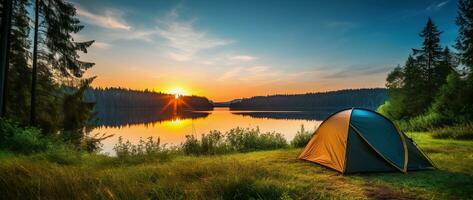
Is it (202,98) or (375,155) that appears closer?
(375,155)

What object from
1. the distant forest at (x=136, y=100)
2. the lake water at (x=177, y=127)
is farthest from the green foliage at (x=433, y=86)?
the distant forest at (x=136, y=100)

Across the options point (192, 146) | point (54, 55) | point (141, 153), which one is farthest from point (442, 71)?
point (54, 55)

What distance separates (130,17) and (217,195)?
1210cm

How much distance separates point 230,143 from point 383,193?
8370 millimetres

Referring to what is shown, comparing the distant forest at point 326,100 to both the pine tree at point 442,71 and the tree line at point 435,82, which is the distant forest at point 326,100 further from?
the pine tree at point 442,71

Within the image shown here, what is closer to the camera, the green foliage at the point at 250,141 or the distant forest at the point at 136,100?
the green foliage at the point at 250,141

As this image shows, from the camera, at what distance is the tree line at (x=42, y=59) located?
14.8 m

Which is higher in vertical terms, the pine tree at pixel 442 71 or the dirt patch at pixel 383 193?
the pine tree at pixel 442 71

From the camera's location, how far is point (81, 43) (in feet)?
52.5

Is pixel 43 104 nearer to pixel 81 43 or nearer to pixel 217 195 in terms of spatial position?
pixel 81 43

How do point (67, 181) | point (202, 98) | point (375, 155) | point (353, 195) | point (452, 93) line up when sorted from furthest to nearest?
point (202, 98) → point (452, 93) → point (375, 155) → point (353, 195) → point (67, 181)

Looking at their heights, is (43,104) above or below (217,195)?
above

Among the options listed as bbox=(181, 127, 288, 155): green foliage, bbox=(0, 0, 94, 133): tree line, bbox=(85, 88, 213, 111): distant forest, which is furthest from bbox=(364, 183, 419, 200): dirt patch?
bbox=(85, 88, 213, 111): distant forest

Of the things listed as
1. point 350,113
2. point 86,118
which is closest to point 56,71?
point 86,118
